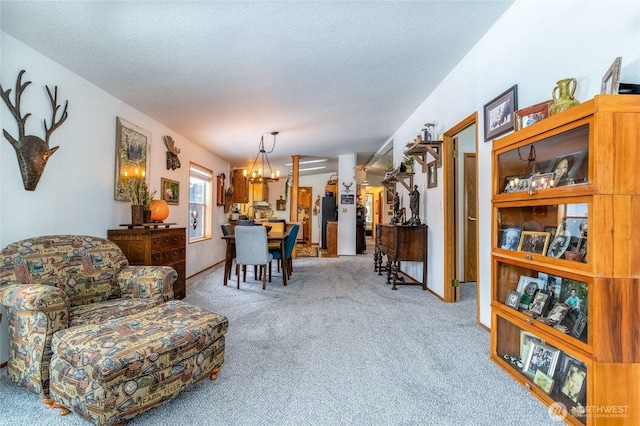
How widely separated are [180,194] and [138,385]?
3.80m

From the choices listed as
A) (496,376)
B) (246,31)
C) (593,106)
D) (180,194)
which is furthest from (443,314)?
(180,194)

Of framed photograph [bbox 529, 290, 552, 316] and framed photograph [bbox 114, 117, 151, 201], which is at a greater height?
framed photograph [bbox 114, 117, 151, 201]

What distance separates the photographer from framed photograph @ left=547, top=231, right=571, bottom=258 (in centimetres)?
152

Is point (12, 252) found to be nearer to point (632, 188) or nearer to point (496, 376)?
point (496, 376)

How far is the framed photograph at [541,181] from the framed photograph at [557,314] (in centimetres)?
63

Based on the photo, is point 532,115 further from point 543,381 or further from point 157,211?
point 157,211

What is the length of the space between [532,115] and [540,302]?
113 centimetres

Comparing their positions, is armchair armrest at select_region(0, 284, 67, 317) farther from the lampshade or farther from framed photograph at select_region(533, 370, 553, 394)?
framed photograph at select_region(533, 370, 553, 394)

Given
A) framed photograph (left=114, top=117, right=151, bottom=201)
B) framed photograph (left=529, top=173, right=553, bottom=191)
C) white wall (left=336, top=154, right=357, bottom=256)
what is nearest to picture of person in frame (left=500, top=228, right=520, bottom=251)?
framed photograph (left=529, top=173, right=553, bottom=191)

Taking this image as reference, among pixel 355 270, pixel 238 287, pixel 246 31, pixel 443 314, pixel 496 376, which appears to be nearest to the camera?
pixel 496 376

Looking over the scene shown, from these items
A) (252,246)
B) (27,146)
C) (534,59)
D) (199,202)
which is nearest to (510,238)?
(534,59)

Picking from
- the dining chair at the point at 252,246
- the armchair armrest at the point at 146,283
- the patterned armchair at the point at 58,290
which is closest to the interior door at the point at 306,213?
the dining chair at the point at 252,246

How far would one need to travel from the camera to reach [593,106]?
4.18 feet

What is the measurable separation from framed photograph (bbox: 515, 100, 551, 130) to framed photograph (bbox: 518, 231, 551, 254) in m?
0.67
